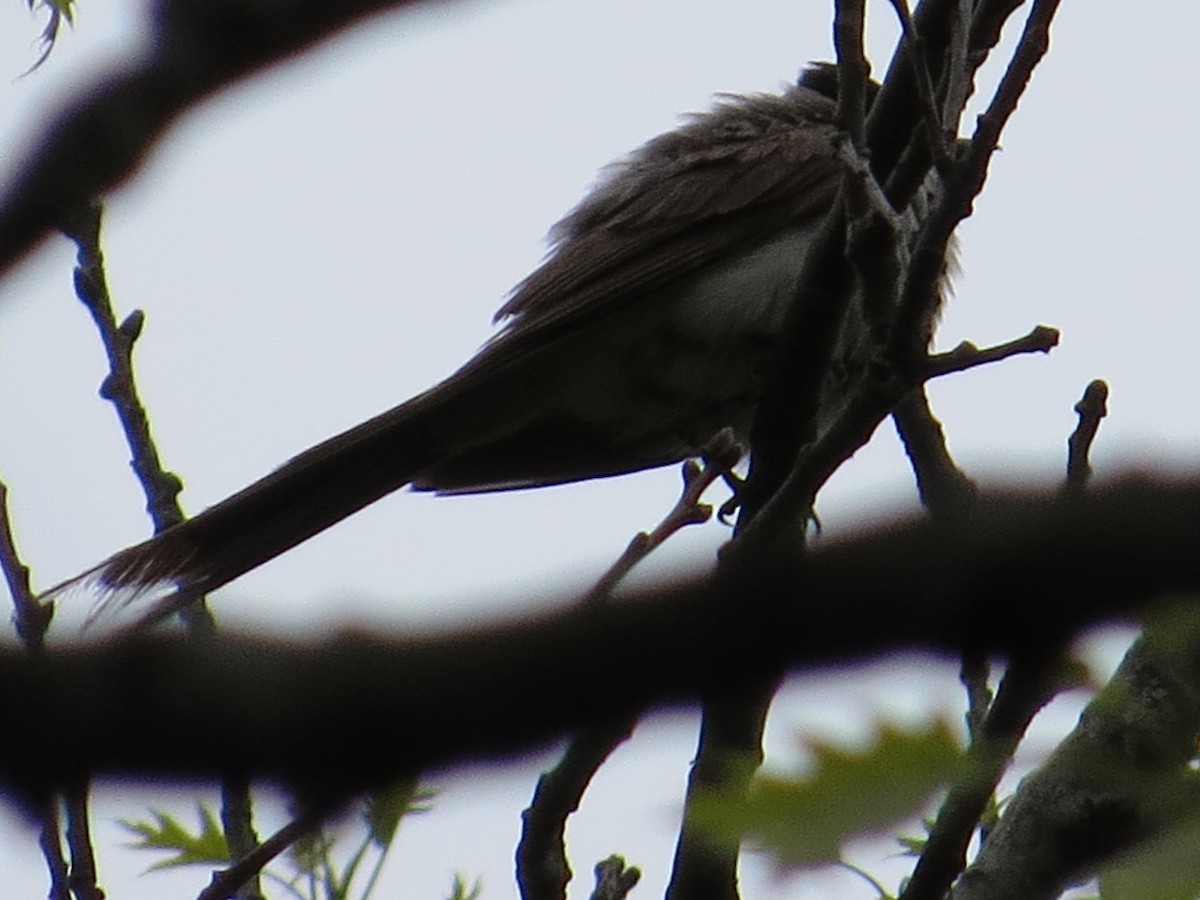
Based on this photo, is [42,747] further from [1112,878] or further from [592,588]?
[1112,878]

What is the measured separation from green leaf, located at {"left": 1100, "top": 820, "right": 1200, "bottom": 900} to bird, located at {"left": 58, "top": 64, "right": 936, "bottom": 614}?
13.3 feet

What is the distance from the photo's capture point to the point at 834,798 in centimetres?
135

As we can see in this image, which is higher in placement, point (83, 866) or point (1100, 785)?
point (83, 866)

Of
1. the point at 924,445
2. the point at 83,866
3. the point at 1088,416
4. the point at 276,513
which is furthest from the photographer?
the point at 276,513

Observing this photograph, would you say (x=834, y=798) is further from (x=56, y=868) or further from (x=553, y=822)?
(x=553, y=822)

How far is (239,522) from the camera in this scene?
16.9 feet

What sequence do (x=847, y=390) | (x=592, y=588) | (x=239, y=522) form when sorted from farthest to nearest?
(x=847, y=390) → (x=239, y=522) → (x=592, y=588)

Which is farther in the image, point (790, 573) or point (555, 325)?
point (555, 325)

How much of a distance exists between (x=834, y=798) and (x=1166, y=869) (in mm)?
306

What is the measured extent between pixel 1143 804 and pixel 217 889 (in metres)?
1.72

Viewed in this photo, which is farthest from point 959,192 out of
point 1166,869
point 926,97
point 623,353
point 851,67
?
point 623,353

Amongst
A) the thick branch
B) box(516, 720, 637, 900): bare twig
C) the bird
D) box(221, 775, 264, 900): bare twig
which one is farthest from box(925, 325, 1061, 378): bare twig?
the thick branch

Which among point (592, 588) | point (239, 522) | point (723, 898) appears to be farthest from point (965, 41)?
point (592, 588)

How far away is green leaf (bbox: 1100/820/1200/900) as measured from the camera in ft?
4.64
